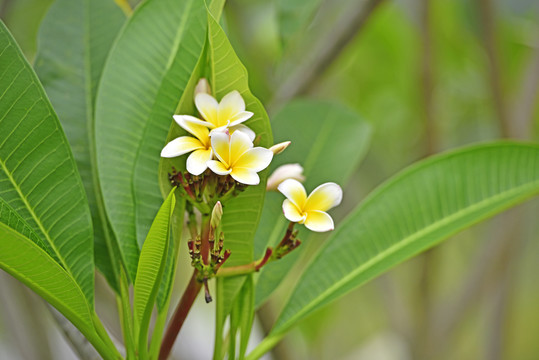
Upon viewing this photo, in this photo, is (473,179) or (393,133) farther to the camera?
(393,133)

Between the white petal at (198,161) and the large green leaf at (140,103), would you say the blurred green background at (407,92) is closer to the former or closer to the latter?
the large green leaf at (140,103)

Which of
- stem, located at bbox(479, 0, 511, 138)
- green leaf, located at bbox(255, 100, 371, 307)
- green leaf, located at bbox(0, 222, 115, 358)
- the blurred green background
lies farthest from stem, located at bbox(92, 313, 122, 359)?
stem, located at bbox(479, 0, 511, 138)

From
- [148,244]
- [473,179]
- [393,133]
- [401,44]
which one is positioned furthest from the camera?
[393,133]

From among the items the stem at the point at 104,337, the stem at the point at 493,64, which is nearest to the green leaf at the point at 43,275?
the stem at the point at 104,337

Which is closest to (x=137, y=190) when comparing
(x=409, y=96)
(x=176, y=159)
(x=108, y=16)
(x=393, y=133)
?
(x=176, y=159)

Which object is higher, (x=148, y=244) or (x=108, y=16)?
(x=108, y=16)

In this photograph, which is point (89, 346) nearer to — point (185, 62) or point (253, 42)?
point (185, 62)
